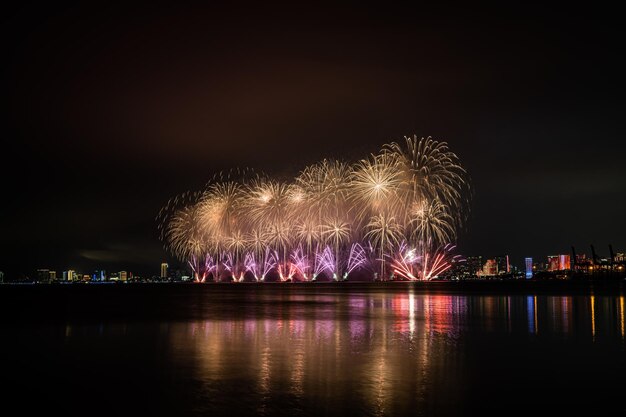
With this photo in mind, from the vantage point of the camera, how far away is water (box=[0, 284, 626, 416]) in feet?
41.3

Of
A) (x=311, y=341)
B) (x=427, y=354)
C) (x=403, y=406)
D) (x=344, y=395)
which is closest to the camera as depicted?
(x=403, y=406)

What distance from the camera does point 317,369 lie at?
16.5 meters

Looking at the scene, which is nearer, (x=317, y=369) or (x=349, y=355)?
(x=317, y=369)

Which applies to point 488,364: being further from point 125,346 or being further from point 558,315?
point 558,315

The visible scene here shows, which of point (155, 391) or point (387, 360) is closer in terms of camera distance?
point (155, 391)

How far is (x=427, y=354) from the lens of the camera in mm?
19359

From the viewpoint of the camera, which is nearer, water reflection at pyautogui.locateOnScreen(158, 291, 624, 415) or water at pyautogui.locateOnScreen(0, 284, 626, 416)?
water at pyautogui.locateOnScreen(0, 284, 626, 416)

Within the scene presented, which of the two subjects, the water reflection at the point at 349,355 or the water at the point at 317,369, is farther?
the water reflection at the point at 349,355

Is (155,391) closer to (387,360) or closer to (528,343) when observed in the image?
(387,360)

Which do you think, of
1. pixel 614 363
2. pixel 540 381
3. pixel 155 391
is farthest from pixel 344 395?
pixel 614 363

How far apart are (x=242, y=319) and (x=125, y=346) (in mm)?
12195

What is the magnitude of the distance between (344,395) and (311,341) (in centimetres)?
974

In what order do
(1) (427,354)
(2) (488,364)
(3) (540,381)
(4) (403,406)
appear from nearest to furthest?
(4) (403,406) < (3) (540,381) < (2) (488,364) < (1) (427,354)

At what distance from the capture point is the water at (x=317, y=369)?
12.6 m
